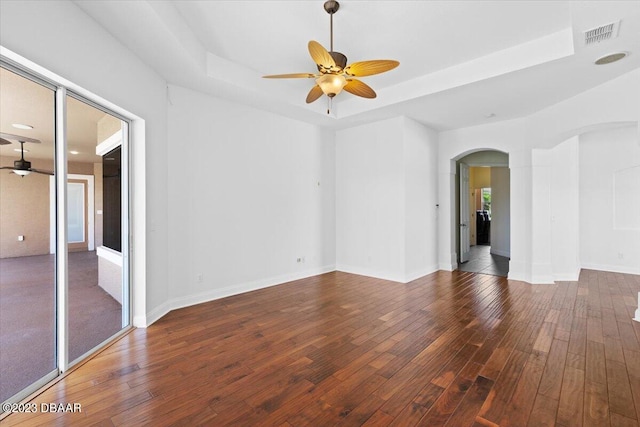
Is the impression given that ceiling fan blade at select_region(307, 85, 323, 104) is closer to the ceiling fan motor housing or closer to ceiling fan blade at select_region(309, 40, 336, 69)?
ceiling fan blade at select_region(309, 40, 336, 69)

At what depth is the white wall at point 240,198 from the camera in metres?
4.08

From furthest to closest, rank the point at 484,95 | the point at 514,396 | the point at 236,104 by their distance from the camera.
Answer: the point at 236,104
the point at 484,95
the point at 514,396

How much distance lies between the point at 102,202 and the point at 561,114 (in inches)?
258

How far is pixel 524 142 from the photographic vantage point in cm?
552

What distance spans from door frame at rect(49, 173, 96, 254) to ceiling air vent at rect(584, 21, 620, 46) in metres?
5.01

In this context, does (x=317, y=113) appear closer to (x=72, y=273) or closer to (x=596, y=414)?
(x=72, y=273)

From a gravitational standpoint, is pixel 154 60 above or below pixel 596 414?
above

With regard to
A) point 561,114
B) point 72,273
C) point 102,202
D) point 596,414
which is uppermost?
point 561,114

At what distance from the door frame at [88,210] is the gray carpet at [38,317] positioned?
11cm

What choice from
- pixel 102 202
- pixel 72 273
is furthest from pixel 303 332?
pixel 102 202

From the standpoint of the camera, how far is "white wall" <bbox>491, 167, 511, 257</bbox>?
27.8 feet

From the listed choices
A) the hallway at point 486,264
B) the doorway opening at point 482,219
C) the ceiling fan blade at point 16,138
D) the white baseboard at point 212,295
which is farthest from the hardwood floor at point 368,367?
the doorway opening at point 482,219

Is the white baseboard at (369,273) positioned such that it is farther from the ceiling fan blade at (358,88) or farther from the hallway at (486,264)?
the ceiling fan blade at (358,88)

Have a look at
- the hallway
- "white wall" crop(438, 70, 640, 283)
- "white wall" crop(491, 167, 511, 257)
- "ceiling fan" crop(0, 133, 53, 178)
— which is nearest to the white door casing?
the hallway
